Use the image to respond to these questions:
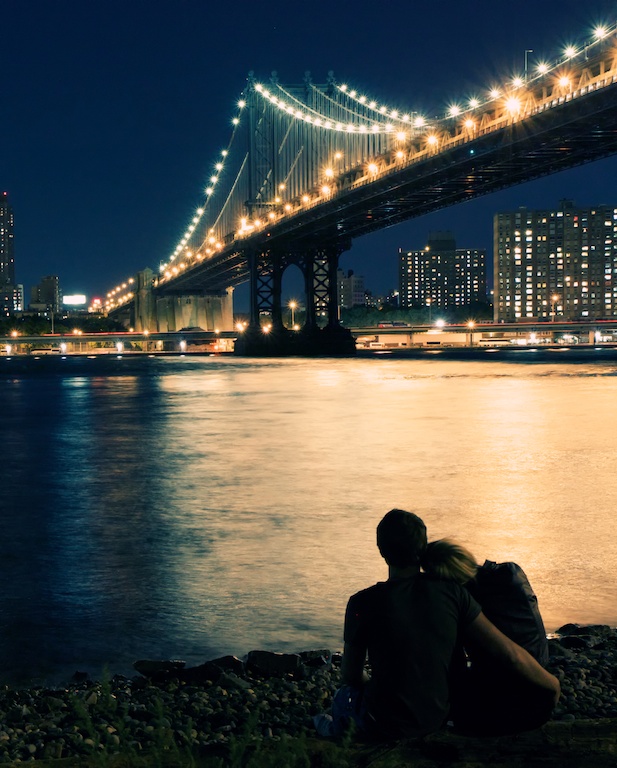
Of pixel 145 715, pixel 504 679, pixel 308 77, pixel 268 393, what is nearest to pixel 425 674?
pixel 504 679

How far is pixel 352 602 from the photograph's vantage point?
4.28 metres

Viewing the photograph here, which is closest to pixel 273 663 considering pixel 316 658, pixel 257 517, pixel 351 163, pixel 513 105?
pixel 316 658

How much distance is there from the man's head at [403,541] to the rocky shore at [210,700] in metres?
0.92

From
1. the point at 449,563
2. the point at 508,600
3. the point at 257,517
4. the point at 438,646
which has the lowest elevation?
the point at 257,517

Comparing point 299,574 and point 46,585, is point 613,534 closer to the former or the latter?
point 299,574

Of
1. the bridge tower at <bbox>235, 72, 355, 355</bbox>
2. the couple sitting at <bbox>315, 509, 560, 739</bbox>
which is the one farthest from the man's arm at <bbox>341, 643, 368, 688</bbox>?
the bridge tower at <bbox>235, 72, 355, 355</bbox>

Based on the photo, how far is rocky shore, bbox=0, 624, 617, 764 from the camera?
16.2 ft

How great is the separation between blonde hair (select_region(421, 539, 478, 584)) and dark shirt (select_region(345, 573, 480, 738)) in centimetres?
4

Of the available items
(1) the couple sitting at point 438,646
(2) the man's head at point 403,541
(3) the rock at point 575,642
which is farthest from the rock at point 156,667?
(2) the man's head at point 403,541

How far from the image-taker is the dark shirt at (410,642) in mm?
4141

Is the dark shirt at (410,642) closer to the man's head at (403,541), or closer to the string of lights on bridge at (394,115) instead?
the man's head at (403,541)

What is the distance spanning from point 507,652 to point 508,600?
0.22m

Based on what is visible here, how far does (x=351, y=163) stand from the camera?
8638cm

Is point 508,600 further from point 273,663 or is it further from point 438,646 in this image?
point 273,663
